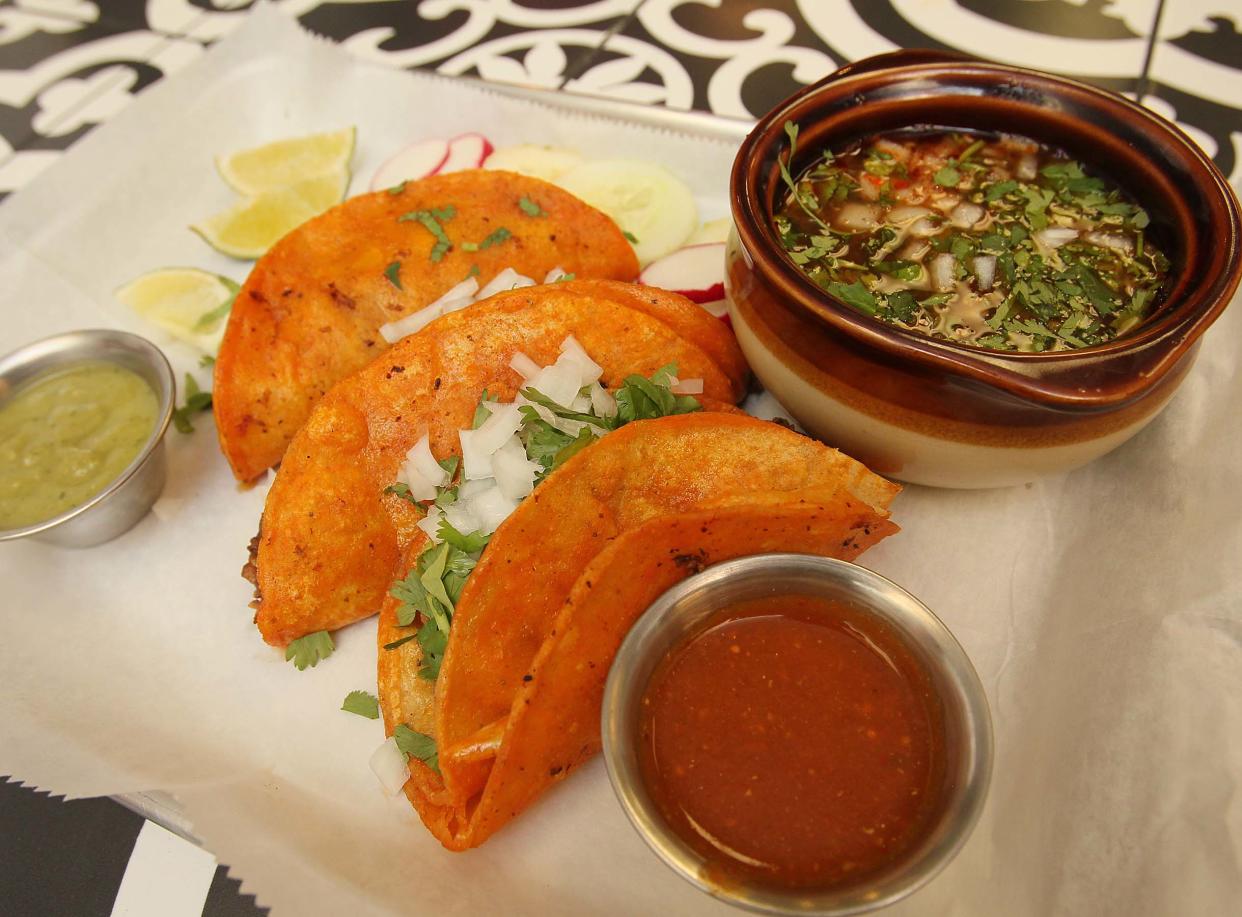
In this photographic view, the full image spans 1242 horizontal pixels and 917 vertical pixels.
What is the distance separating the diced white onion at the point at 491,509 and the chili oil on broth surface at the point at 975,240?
3.20 ft

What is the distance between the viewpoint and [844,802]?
5.89 feet

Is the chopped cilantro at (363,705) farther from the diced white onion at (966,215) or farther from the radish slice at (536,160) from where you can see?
the radish slice at (536,160)

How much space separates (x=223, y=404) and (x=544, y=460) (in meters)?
1.10

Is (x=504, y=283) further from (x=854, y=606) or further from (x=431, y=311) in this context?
(x=854, y=606)

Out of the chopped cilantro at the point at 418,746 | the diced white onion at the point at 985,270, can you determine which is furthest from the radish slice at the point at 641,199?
the chopped cilantro at the point at 418,746

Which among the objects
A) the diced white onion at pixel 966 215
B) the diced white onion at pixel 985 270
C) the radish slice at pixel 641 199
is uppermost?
the diced white onion at pixel 966 215

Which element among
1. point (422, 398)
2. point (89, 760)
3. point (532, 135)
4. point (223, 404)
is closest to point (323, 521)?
point (422, 398)

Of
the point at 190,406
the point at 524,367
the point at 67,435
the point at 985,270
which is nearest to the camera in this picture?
the point at 985,270

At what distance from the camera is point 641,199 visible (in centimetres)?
349

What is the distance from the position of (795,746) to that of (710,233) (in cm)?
215

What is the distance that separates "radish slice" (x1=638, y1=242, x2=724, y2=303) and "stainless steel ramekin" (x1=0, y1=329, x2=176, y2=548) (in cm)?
169

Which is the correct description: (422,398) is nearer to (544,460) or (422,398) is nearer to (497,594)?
(544,460)

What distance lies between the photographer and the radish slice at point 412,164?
376 centimetres

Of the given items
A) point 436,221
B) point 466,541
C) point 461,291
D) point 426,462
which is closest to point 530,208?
point 436,221
